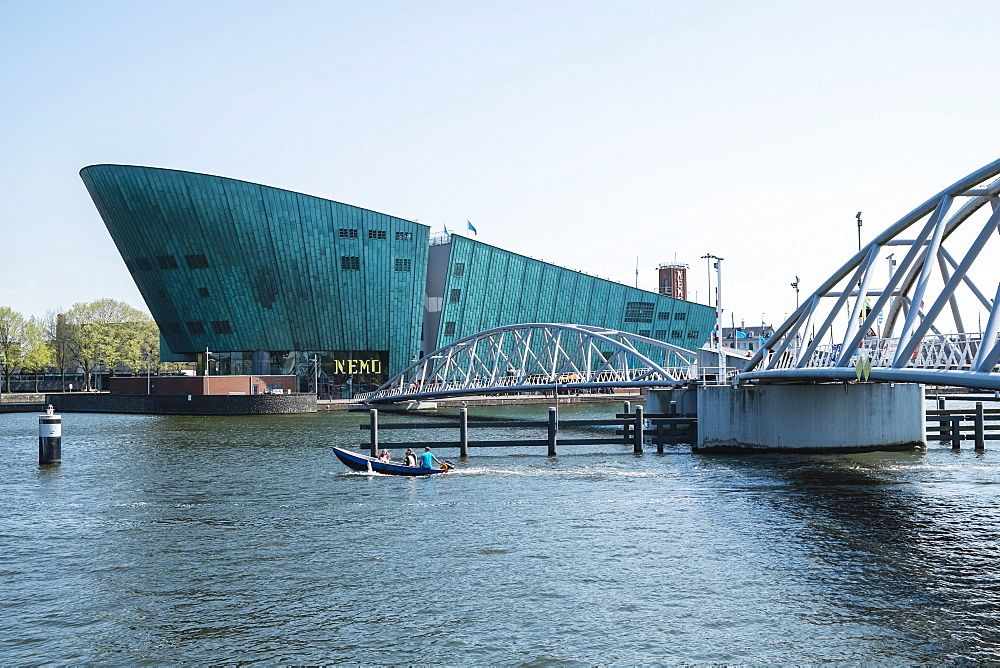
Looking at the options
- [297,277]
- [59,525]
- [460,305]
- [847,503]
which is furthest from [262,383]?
[847,503]

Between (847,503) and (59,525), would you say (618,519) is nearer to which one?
(847,503)

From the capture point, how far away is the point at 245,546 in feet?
92.3

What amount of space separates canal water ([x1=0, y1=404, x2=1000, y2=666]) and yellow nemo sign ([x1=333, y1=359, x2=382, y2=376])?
229 feet

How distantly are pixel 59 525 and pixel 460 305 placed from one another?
286 feet

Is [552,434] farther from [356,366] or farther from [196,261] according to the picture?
[356,366]

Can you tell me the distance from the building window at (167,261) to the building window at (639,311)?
5666cm

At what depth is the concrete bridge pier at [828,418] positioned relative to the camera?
48312 millimetres

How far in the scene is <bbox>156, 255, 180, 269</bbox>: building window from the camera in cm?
10725

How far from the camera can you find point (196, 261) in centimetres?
10688

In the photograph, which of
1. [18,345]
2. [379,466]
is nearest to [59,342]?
[18,345]

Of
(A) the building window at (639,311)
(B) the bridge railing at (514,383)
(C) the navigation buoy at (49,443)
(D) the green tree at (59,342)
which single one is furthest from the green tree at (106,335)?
(C) the navigation buoy at (49,443)

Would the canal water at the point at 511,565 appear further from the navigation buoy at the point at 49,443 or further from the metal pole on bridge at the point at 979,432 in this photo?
the metal pole on bridge at the point at 979,432

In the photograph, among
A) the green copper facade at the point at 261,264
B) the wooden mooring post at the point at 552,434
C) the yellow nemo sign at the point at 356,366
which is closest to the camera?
the wooden mooring post at the point at 552,434

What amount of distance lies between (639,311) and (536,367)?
2364 centimetres
